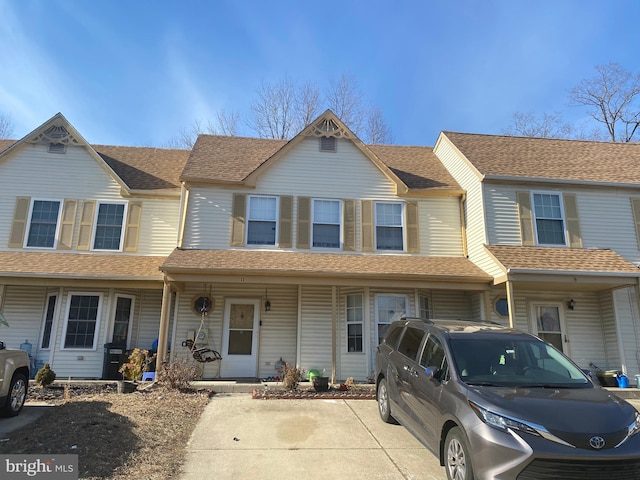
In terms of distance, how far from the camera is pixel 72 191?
12.6 meters

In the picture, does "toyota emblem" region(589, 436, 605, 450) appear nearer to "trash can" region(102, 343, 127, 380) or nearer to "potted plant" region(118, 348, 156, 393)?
"potted plant" region(118, 348, 156, 393)

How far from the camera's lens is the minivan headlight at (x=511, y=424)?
3615 mm

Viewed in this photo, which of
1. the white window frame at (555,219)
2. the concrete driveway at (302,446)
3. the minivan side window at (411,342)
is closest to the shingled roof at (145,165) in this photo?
the concrete driveway at (302,446)

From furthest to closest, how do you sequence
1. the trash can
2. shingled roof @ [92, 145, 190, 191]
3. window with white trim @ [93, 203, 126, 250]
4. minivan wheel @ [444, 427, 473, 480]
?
shingled roof @ [92, 145, 190, 191], window with white trim @ [93, 203, 126, 250], the trash can, minivan wheel @ [444, 427, 473, 480]

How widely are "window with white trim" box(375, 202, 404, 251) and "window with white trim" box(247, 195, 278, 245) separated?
9.91 ft

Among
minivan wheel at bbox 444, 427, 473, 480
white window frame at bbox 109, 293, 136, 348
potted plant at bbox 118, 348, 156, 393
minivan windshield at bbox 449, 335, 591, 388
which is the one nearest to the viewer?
minivan wheel at bbox 444, 427, 473, 480

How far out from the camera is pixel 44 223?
1223 cm

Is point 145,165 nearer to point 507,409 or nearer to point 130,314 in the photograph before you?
point 130,314

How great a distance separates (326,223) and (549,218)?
633 centimetres

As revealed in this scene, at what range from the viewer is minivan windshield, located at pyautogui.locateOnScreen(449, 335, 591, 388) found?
15.0 feet

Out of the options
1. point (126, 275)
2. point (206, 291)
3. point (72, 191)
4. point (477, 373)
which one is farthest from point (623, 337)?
point (72, 191)

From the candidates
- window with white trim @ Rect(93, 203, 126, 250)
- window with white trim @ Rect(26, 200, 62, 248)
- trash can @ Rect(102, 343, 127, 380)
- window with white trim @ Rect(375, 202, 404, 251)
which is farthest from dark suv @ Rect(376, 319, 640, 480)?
window with white trim @ Rect(26, 200, 62, 248)

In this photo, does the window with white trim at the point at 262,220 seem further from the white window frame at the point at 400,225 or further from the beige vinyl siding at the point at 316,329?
the white window frame at the point at 400,225

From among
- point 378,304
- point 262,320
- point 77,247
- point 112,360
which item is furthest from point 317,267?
point 77,247
